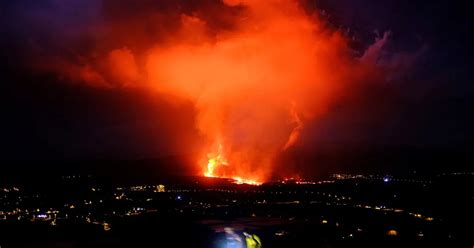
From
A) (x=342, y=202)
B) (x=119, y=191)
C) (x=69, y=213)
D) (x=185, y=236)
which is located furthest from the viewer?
(x=119, y=191)

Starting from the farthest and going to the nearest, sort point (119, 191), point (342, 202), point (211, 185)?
point (119, 191)
point (211, 185)
point (342, 202)

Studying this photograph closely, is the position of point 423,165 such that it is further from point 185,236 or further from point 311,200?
point 185,236

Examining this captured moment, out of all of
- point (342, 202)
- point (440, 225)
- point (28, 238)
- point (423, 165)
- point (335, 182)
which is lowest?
point (28, 238)

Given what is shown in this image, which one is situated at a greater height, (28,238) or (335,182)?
(335,182)

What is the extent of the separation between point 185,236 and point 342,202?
62835 millimetres

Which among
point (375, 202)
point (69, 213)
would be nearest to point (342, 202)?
point (375, 202)

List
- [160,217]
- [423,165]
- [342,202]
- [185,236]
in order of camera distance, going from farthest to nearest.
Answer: [423,165] < [342,202] < [160,217] < [185,236]

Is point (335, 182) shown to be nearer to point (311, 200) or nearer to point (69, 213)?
point (311, 200)

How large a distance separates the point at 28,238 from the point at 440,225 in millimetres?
62225

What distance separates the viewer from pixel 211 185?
5876 inches

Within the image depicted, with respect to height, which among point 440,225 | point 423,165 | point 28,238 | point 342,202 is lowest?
point 28,238

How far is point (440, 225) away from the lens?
3113 inches

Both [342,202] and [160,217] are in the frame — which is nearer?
[160,217]

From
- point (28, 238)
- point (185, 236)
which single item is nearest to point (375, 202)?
point (185, 236)
